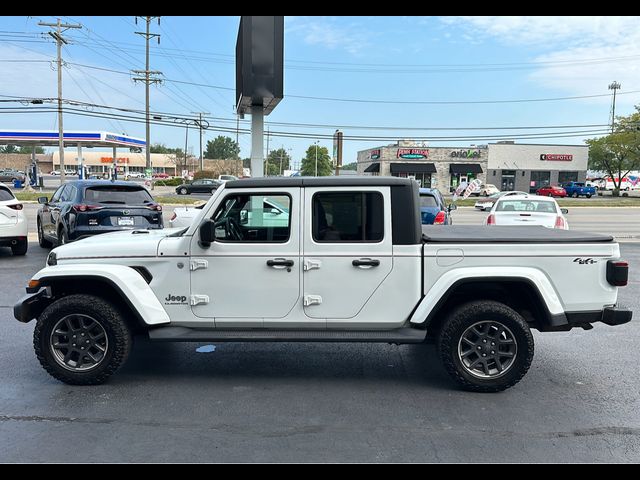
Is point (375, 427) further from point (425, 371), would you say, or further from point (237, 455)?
point (425, 371)

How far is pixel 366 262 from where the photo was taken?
452 cm

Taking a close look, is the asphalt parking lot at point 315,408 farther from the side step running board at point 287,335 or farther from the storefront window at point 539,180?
the storefront window at point 539,180

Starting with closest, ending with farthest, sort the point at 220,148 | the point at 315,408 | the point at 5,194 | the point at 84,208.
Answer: the point at 315,408, the point at 84,208, the point at 5,194, the point at 220,148

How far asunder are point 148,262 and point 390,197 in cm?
217

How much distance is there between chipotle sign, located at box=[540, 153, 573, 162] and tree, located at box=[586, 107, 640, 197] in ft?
9.23

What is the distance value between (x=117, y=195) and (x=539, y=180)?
2251 inches

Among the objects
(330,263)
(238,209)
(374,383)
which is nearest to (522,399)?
(374,383)

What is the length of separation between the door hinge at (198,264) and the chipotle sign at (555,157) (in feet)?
201

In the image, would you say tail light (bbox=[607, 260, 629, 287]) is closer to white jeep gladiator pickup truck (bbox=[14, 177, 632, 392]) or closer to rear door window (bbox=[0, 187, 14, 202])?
white jeep gladiator pickup truck (bbox=[14, 177, 632, 392])

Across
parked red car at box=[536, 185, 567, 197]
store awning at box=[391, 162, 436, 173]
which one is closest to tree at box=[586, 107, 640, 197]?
parked red car at box=[536, 185, 567, 197]

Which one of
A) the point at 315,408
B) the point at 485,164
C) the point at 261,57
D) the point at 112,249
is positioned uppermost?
the point at 485,164

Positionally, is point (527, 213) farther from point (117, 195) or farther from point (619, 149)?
point (619, 149)

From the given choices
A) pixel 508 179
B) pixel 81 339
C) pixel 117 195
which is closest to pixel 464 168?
pixel 508 179

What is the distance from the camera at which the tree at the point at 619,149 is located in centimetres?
5553
